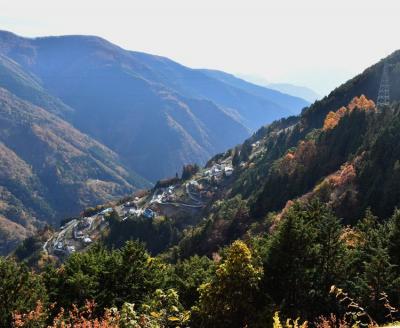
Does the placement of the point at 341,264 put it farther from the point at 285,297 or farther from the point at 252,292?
the point at 252,292

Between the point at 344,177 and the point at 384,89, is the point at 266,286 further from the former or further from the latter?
the point at 384,89

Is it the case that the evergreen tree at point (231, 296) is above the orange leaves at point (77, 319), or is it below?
below

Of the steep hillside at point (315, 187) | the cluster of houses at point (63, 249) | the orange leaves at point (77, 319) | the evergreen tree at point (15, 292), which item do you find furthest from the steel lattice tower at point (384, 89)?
the orange leaves at point (77, 319)

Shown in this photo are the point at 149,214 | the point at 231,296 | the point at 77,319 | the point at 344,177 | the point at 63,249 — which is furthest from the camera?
the point at 63,249

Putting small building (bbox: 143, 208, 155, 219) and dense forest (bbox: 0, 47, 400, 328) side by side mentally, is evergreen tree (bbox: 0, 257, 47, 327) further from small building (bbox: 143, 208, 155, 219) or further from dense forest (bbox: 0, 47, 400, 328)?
small building (bbox: 143, 208, 155, 219)

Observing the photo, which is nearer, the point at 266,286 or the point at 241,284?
the point at 241,284

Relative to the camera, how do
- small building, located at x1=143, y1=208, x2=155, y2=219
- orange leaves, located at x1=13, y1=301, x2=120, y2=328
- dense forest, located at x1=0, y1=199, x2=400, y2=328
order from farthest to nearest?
small building, located at x1=143, y1=208, x2=155, y2=219 < dense forest, located at x1=0, y1=199, x2=400, y2=328 < orange leaves, located at x1=13, y1=301, x2=120, y2=328

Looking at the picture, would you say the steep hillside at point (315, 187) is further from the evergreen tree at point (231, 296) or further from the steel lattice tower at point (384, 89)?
the evergreen tree at point (231, 296)

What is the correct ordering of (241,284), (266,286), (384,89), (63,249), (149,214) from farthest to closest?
1. (63,249)
2. (149,214)
3. (384,89)
4. (266,286)
5. (241,284)

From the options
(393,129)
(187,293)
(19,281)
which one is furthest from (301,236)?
(393,129)

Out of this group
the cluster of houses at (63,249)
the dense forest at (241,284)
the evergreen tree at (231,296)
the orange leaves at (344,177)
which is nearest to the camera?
the dense forest at (241,284)

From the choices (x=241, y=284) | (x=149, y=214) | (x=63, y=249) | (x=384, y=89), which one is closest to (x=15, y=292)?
(x=241, y=284)

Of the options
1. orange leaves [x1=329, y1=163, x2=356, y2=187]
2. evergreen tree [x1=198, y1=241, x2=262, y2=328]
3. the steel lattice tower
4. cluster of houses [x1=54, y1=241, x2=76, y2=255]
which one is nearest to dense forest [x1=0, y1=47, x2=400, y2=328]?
evergreen tree [x1=198, y1=241, x2=262, y2=328]
